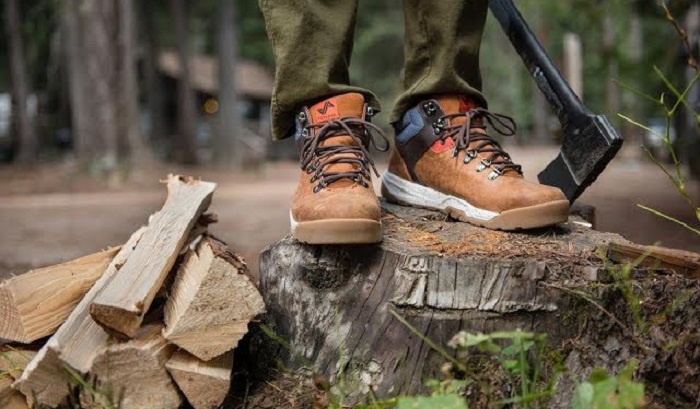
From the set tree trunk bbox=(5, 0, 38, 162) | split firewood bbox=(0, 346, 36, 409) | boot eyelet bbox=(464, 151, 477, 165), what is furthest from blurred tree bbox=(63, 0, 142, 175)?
boot eyelet bbox=(464, 151, 477, 165)

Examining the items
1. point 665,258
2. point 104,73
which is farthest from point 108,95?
point 665,258

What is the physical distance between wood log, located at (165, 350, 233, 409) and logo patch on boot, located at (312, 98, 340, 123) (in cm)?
65

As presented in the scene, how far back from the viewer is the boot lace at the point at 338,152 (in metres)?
1.88

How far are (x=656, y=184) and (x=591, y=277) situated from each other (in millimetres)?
5510

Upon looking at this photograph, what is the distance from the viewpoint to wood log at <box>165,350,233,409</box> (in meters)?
1.64

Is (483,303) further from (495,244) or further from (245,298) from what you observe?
(245,298)

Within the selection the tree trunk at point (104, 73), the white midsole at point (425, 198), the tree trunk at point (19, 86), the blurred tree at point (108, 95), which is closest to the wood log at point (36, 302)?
the white midsole at point (425, 198)

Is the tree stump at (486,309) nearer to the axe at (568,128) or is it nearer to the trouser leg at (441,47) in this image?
the axe at (568,128)

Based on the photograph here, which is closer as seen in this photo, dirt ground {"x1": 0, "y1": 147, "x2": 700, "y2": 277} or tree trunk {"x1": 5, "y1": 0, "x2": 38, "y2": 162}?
dirt ground {"x1": 0, "y1": 147, "x2": 700, "y2": 277}

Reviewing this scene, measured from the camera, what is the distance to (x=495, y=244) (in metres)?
1.76

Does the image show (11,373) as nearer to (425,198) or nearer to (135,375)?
(135,375)

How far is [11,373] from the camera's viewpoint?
5.71 ft

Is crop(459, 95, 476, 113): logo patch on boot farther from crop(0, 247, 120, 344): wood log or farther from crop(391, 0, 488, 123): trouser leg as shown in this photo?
crop(0, 247, 120, 344): wood log

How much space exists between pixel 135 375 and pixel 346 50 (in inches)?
38.4
